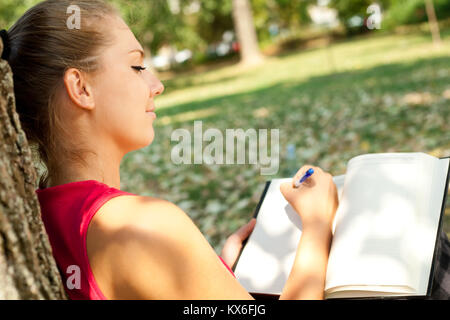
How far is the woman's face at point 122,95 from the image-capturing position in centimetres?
145

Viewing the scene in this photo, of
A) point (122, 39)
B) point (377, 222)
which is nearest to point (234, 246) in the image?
point (377, 222)

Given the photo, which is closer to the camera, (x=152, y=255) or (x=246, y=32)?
(x=152, y=255)

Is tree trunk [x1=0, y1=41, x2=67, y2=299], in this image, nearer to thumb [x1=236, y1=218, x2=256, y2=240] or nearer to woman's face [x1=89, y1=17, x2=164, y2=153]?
woman's face [x1=89, y1=17, x2=164, y2=153]

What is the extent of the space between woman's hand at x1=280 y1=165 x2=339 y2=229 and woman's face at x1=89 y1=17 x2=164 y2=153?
1.75 feet

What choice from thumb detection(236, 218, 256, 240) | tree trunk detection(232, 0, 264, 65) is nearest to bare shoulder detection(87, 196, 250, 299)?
thumb detection(236, 218, 256, 240)

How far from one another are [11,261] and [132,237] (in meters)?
0.25

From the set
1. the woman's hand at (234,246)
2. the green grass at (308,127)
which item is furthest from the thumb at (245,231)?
the green grass at (308,127)

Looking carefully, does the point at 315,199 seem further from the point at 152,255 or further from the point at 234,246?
the point at 152,255

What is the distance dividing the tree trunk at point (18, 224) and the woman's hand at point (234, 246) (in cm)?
81

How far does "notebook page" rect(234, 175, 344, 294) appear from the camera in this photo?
1.70 meters

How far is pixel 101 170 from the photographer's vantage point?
1.48m

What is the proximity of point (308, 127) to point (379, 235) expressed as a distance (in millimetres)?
6391

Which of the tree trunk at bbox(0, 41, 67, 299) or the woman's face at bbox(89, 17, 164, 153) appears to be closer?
the tree trunk at bbox(0, 41, 67, 299)

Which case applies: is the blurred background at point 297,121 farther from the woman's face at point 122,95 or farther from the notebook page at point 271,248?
the notebook page at point 271,248
